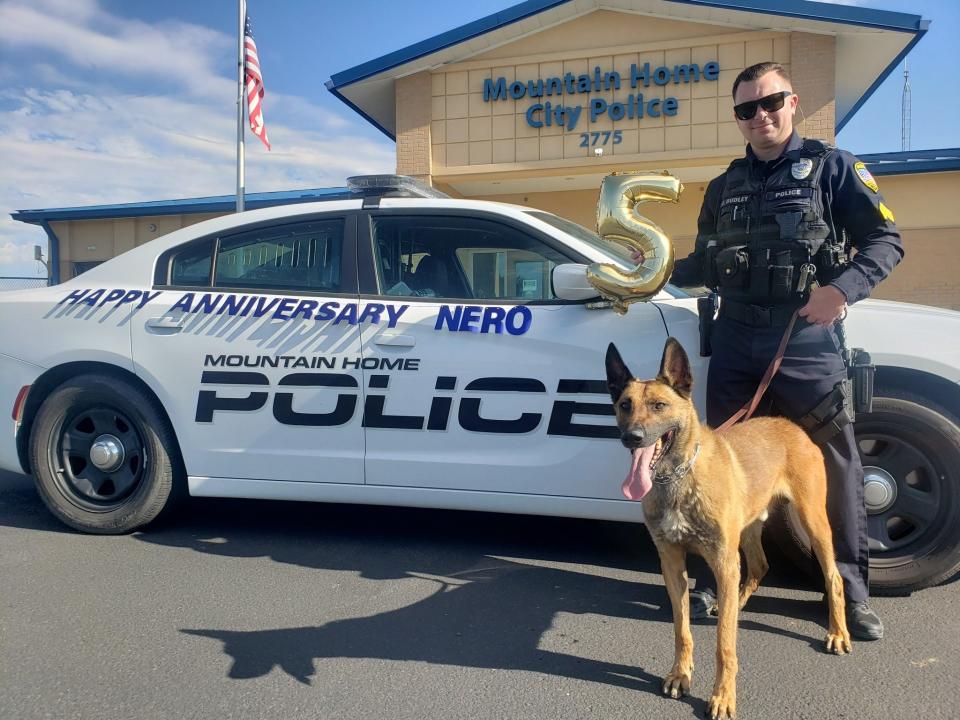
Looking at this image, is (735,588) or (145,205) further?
(145,205)

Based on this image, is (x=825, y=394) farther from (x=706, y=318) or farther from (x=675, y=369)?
(x=675, y=369)

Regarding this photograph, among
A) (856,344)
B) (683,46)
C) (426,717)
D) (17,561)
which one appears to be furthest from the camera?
(683,46)

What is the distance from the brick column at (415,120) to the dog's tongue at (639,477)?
11545mm

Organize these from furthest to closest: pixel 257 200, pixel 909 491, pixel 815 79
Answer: pixel 257 200, pixel 815 79, pixel 909 491

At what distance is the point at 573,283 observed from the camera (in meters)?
3.12

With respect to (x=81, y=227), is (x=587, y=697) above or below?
below

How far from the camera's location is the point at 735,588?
2.26 m

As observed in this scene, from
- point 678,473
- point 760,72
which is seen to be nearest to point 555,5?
point 760,72

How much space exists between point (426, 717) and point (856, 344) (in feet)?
6.94

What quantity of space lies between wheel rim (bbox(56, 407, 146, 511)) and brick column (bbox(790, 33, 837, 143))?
1081 cm

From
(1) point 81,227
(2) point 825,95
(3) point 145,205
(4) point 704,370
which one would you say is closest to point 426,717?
(4) point 704,370

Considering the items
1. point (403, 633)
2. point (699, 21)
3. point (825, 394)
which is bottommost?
point (403, 633)

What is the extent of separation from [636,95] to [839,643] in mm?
11307

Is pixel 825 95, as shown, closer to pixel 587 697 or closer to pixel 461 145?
pixel 461 145
